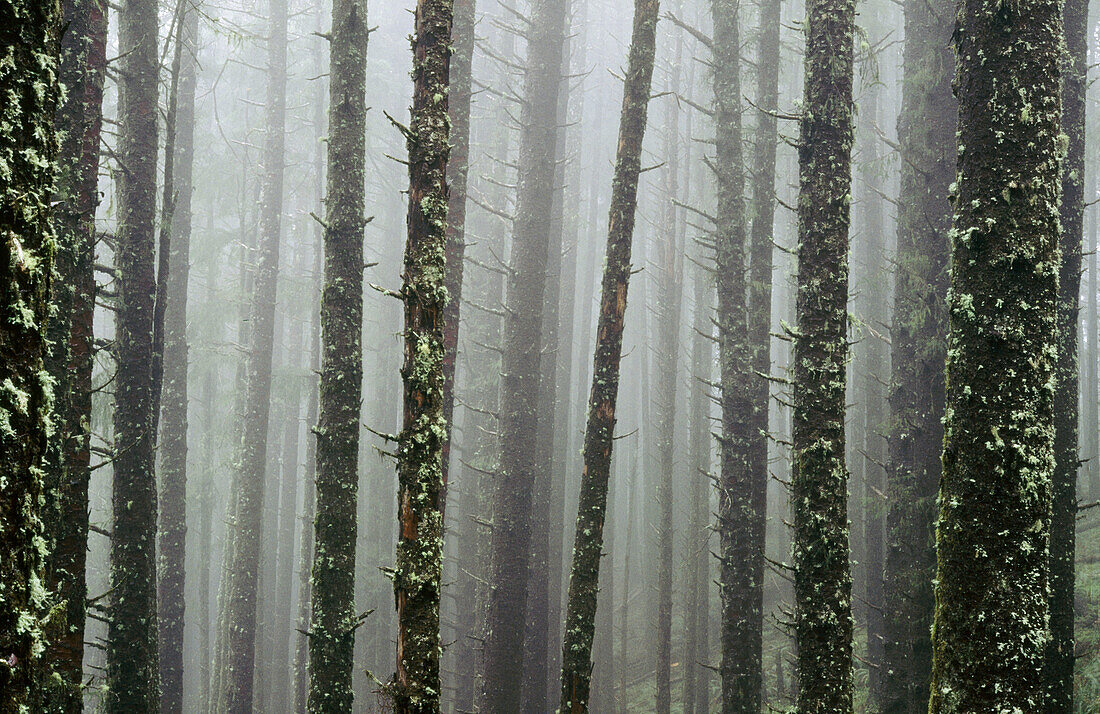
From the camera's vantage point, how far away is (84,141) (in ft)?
21.0

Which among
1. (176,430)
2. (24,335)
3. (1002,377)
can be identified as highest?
(176,430)

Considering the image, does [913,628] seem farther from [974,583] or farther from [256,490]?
[256,490]

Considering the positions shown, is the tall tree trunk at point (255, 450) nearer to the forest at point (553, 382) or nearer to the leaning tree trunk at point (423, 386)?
the forest at point (553, 382)

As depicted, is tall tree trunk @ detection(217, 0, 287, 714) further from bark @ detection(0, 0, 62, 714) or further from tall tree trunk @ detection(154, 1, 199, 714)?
bark @ detection(0, 0, 62, 714)

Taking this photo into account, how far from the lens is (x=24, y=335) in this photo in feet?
7.23

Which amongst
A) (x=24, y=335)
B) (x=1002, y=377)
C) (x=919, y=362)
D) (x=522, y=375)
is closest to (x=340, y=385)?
(x=24, y=335)

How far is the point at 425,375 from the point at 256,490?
1092 cm

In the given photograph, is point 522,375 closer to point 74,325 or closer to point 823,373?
point 823,373

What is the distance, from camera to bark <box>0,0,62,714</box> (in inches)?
83.0

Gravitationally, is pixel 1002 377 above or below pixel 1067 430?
below

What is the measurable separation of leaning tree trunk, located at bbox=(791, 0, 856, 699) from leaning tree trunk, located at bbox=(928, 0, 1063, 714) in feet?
4.81

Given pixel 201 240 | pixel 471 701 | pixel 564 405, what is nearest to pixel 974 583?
pixel 471 701

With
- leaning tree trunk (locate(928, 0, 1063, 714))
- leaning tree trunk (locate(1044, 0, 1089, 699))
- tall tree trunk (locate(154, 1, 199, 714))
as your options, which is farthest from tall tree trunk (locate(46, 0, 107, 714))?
leaning tree trunk (locate(1044, 0, 1089, 699))

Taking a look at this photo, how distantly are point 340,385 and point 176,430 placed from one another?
834 cm
